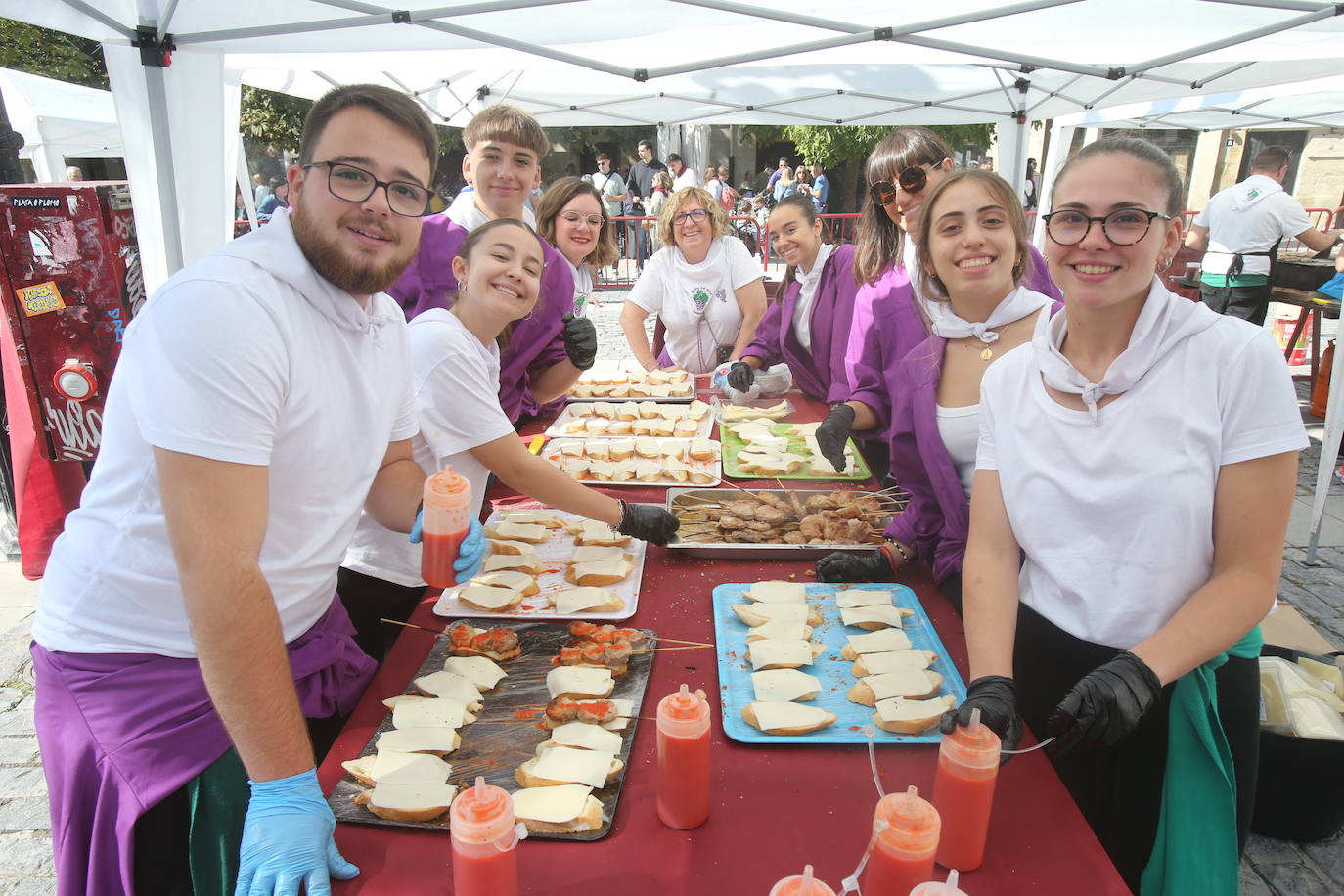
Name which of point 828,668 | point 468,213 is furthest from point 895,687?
point 468,213

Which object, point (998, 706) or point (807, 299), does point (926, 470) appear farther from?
point (807, 299)

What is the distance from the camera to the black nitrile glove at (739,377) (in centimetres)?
487

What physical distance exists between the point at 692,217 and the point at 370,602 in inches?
155

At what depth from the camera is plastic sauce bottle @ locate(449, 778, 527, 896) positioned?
127 centimetres

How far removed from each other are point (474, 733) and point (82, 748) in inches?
32.5

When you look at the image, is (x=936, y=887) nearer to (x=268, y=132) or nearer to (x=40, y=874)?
(x=40, y=874)

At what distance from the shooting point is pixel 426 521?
2084 millimetres

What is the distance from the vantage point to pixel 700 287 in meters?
5.91

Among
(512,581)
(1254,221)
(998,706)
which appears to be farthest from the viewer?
(1254,221)

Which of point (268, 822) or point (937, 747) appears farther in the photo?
point (937, 747)

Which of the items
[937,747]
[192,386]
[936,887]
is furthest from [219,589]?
[937,747]

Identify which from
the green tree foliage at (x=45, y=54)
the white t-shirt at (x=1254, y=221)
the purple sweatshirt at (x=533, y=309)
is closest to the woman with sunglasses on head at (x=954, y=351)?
the purple sweatshirt at (x=533, y=309)

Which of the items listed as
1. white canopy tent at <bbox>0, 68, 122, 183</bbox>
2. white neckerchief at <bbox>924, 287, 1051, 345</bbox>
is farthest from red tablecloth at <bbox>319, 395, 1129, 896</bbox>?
white canopy tent at <bbox>0, 68, 122, 183</bbox>

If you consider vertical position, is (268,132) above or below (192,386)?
above
